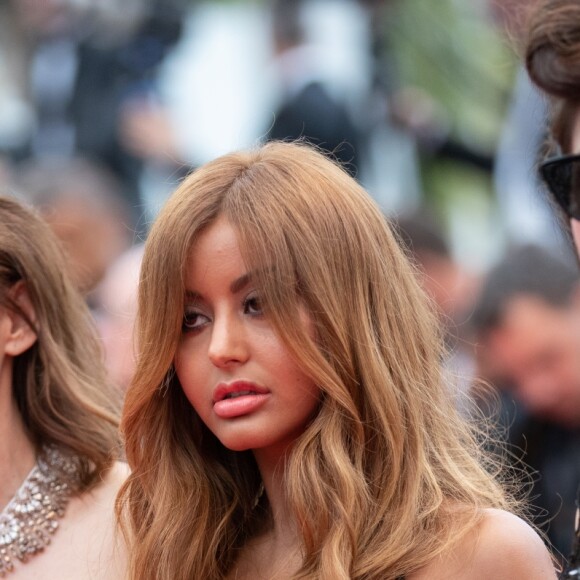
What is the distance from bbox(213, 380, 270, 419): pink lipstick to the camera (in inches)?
92.4

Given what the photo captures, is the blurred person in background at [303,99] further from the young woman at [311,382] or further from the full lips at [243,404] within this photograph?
the full lips at [243,404]

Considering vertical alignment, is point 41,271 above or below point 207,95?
above

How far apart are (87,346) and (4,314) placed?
30cm

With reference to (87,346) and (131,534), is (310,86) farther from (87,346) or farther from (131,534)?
(131,534)

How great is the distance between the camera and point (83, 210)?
5727 mm

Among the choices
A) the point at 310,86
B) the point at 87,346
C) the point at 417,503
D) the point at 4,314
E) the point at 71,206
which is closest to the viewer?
the point at 417,503

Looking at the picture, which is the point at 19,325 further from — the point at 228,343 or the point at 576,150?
the point at 576,150

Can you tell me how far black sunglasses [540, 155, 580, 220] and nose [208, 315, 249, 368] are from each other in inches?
24.4

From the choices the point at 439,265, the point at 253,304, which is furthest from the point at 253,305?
the point at 439,265

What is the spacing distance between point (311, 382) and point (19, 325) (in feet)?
3.39

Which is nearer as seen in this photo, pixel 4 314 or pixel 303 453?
pixel 303 453

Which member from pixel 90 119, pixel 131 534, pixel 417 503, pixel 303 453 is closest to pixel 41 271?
pixel 131 534

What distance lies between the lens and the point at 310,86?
641 centimetres

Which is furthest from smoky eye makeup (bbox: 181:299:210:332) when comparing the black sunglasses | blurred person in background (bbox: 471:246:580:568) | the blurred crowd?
the blurred crowd
